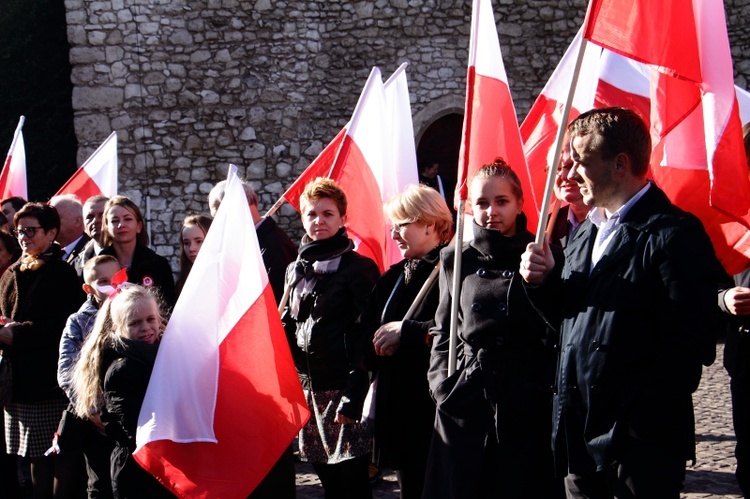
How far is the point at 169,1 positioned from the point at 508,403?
11.2m

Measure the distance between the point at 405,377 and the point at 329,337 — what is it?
48 cm

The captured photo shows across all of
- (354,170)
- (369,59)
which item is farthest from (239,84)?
(354,170)

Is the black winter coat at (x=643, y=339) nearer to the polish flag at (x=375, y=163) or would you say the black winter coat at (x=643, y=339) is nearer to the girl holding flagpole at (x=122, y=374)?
the girl holding flagpole at (x=122, y=374)

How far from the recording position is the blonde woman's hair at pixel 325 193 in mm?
4750

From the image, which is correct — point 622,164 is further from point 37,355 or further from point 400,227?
point 37,355

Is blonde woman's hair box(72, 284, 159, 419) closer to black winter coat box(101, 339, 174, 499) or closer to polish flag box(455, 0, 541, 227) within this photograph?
black winter coat box(101, 339, 174, 499)


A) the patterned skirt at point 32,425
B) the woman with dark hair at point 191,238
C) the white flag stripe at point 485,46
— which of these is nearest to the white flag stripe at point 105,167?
the woman with dark hair at point 191,238

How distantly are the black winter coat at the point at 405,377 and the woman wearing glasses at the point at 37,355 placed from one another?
1.82m

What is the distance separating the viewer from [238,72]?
13.6 metres

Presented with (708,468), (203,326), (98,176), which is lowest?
(708,468)

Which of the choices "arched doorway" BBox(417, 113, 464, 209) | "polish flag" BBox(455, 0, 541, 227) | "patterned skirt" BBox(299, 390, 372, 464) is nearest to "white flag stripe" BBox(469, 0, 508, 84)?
A: "polish flag" BBox(455, 0, 541, 227)

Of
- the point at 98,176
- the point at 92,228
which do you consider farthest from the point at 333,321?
the point at 98,176

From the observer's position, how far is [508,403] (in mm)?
3473

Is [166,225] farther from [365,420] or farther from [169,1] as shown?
[365,420]
